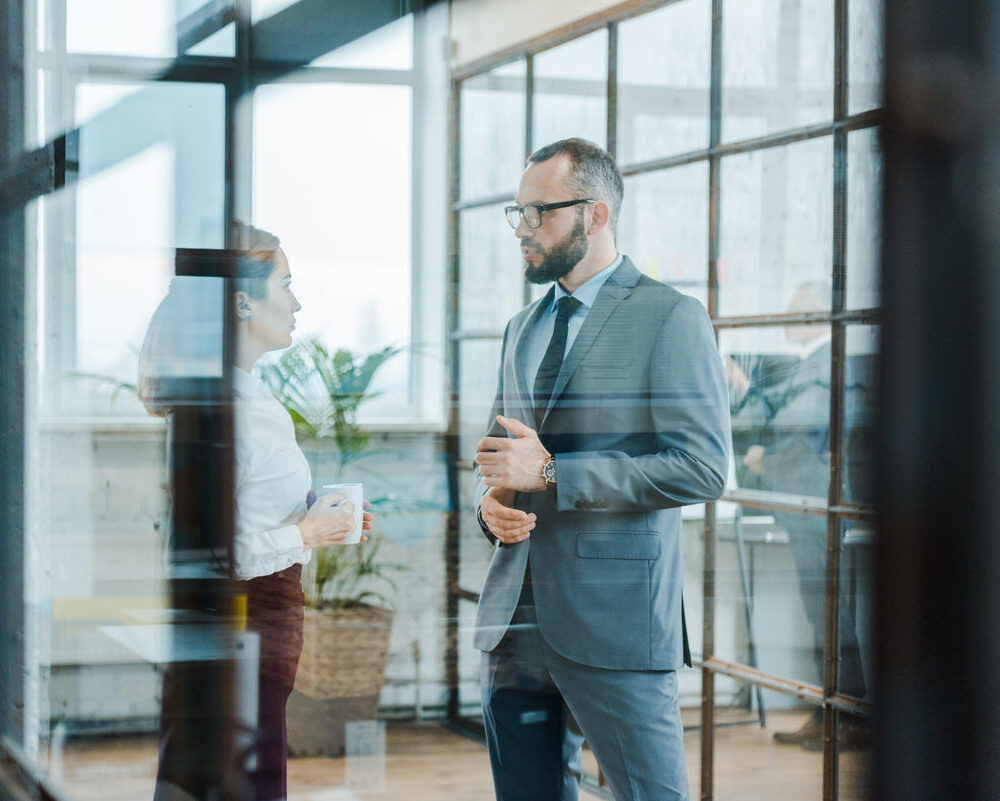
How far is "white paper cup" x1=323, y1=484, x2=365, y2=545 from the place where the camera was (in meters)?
1.31

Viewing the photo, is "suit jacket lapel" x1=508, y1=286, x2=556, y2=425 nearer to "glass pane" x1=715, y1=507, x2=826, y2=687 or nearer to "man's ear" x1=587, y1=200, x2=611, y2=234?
"man's ear" x1=587, y1=200, x2=611, y2=234

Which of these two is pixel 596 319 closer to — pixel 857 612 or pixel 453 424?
pixel 453 424

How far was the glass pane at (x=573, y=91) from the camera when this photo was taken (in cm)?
146

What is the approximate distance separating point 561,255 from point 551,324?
10 cm

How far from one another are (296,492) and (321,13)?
0.61 metres

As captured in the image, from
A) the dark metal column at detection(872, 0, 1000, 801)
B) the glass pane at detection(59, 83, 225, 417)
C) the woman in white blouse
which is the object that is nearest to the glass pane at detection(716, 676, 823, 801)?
the dark metal column at detection(872, 0, 1000, 801)

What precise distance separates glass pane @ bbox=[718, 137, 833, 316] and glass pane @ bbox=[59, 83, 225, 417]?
784mm

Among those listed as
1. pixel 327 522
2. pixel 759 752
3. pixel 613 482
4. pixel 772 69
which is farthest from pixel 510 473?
pixel 772 69

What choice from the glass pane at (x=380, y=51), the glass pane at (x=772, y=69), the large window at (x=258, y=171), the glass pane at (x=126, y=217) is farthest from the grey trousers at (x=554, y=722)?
the glass pane at (x=772, y=69)

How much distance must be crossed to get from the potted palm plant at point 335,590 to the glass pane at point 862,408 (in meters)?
A: 0.55

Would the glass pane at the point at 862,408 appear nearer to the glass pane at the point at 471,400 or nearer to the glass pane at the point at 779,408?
the glass pane at the point at 779,408

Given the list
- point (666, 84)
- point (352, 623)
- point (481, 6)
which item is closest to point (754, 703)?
point (352, 623)

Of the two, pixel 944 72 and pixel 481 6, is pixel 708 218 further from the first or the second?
pixel 944 72

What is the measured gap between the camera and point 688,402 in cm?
134
